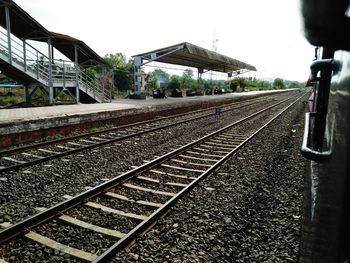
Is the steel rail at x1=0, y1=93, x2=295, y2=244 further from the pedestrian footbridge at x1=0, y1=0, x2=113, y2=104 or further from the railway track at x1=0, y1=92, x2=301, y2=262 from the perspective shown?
the pedestrian footbridge at x1=0, y1=0, x2=113, y2=104

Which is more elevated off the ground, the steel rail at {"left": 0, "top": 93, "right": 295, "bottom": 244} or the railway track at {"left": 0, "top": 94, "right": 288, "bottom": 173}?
the railway track at {"left": 0, "top": 94, "right": 288, "bottom": 173}

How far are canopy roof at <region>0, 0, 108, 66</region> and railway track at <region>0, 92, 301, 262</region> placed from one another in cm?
1051

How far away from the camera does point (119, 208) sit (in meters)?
4.30

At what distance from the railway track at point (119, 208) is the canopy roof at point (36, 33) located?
414 inches

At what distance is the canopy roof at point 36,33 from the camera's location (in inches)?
504

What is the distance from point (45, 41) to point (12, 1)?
3.44 m

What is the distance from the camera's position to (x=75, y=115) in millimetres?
10672

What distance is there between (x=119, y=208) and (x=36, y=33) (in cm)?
1340

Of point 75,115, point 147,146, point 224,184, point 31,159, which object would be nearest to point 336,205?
point 224,184

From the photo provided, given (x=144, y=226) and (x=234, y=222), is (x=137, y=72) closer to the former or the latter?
(x=234, y=222)

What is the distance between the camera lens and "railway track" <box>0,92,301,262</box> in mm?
3332

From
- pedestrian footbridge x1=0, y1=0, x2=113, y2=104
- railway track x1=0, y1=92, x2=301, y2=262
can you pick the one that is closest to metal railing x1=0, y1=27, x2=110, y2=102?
pedestrian footbridge x1=0, y1=0, x2=113, y2=104

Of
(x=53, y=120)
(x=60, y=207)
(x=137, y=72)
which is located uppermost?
(x=137, y=72)

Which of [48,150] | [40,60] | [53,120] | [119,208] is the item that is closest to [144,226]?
[119,208]
